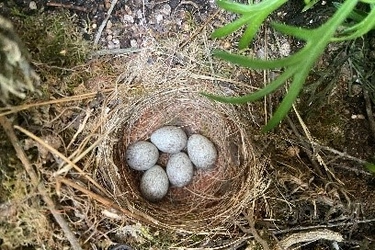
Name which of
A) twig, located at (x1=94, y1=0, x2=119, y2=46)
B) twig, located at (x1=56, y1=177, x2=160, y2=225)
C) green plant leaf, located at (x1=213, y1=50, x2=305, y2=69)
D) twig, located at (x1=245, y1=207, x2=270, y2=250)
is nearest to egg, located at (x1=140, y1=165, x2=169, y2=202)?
twig, located at (x1=56, y1=177, x2=160, y2=225)

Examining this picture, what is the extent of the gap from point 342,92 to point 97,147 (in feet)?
2.17

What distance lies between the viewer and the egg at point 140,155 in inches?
67.4

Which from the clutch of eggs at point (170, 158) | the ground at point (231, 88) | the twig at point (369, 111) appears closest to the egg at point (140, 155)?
the clutch of eggs at point (170, 158)

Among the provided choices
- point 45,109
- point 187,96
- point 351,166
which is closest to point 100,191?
point 45,109

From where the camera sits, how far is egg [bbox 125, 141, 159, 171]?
171 cm

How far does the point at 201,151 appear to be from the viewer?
1734 millimetres

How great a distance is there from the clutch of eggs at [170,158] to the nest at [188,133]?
1.1 inches

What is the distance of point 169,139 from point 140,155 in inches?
3.5

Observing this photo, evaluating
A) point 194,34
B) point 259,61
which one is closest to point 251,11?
point 259,61

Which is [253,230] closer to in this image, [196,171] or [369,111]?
[196,171]

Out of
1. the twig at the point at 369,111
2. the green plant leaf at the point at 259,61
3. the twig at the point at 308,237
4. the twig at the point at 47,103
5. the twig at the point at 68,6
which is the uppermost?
the green plant leaf at the point at 259,61

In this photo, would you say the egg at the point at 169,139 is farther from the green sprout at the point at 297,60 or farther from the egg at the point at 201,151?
the green sprout at the point at 297,60

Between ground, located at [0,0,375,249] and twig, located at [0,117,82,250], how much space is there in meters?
0.01

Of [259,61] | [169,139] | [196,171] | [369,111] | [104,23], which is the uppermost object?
[259,61]
